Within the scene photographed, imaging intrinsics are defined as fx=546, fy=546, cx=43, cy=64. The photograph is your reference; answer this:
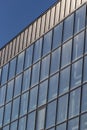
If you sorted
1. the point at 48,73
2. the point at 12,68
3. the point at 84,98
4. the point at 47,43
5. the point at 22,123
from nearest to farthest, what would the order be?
1. the point at 84,98
2. the point at 48,73
3. the point at 47,43
4. the point at 22,123
5. the point at 12,68

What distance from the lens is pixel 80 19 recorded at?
3588 cm

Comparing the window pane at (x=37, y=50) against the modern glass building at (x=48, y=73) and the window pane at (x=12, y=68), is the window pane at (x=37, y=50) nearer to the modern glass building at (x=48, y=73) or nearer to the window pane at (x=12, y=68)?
the modern glass building at (x=48, y=73)

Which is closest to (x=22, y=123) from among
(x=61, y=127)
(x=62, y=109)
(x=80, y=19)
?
(x=62, y=109)

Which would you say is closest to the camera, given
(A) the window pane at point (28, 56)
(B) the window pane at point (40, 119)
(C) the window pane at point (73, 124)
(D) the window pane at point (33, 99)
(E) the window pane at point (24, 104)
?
(C) the window pane at point (73, 124)

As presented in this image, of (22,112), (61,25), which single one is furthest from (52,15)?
(22,112)

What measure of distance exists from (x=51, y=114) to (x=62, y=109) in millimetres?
1601

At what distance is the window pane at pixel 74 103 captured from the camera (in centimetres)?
3325

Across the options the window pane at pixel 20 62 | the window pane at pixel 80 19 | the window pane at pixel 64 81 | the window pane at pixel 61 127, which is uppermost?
the window pane at pixel 20 62

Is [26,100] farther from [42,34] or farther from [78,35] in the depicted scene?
[78,35]

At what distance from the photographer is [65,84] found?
35562mm

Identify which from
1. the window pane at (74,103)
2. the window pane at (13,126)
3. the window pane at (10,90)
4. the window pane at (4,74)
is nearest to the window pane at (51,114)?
the window pane at (74,103)

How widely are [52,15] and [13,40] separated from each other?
7.13m

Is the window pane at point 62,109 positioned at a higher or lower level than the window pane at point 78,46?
lower

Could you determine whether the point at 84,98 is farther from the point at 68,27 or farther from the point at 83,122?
the point at 68,27
